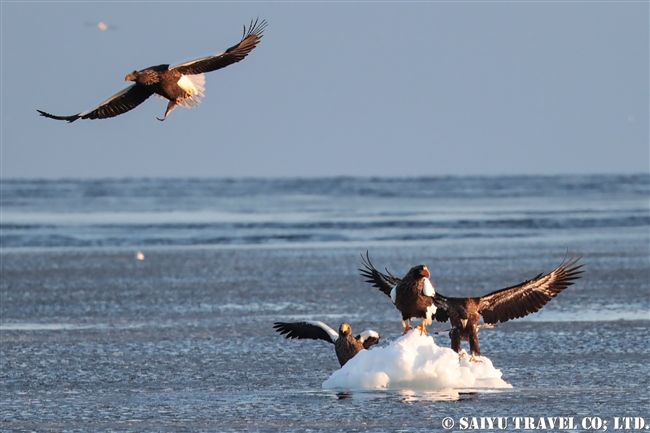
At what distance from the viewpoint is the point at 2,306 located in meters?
13.0

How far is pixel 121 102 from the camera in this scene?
10.8 meters

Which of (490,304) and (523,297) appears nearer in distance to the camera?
(490,304)

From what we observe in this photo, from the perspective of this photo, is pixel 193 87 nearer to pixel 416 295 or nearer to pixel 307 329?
pixel 307 329

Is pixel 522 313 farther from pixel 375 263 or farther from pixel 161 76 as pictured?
pixel 375 263

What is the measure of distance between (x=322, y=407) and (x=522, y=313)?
6.51ft

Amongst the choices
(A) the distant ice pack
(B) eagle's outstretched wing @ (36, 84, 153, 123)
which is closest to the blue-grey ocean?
(A) the distant ice pack

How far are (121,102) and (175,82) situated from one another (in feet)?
1.78

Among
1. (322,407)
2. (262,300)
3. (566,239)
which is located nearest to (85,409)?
(322,407)

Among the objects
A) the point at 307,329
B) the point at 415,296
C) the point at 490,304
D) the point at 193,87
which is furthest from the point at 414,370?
the point at 193,87

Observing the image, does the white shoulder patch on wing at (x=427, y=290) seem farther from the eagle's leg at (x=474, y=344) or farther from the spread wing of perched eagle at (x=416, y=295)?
the eagle's leg at (x=474, y=344)

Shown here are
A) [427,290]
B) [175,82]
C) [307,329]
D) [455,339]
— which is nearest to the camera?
[427,290]

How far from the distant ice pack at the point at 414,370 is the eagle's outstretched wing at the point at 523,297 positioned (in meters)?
0.52

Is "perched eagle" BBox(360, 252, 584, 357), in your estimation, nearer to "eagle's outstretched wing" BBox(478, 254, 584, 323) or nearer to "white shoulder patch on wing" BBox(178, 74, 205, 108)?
"eagle's outstretched wing" BBox(478, 254, 584, 323)

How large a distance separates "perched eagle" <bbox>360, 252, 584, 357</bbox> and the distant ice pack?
28 cm
